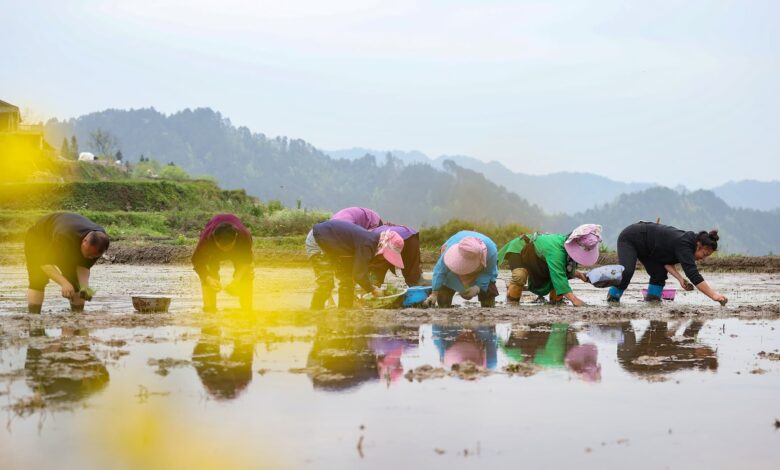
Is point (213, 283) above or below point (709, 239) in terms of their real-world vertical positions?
below

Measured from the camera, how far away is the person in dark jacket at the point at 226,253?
1190cm

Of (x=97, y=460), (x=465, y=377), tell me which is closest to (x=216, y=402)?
(x=97, y=460)

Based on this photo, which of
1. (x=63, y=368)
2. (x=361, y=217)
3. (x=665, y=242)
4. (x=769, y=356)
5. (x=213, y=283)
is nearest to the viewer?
(x=63, y=368)

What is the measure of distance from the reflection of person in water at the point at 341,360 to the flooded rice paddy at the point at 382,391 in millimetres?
27

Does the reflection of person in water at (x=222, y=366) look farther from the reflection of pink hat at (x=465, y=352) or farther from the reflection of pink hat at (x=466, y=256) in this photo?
the reflection of pink hat at (x=466, y=256)

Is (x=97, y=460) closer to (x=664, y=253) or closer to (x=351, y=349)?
(x=351, y=349)

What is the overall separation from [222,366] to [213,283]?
156 inches

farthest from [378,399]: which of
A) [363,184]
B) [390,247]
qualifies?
[363,184]

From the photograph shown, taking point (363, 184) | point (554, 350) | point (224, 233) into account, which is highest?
point (363, 184)

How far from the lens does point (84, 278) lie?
1222cm

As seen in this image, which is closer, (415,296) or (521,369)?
(521,369)

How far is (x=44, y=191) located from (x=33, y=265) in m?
41.7

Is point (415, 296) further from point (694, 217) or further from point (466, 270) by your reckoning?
point (694, 217)

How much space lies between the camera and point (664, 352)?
32.7ft
